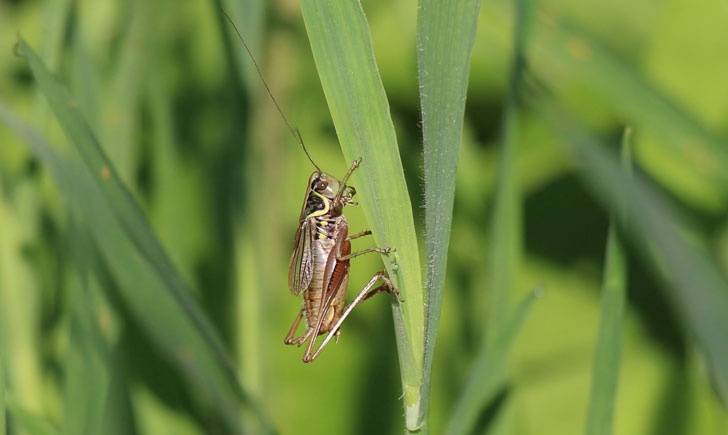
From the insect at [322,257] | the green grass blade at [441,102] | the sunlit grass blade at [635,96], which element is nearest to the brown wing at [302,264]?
the insect at [322,257]

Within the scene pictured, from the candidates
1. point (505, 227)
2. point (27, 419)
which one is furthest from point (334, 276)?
point (27, 419)

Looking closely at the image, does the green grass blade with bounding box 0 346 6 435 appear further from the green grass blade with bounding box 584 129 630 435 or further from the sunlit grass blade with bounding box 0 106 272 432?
the green grass blade with bounding box 584 129 630 435

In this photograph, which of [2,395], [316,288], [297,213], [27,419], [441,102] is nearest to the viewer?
[441,102]

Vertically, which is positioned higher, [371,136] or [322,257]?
[371,136]

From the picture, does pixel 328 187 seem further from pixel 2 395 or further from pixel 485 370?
pixel 2 395

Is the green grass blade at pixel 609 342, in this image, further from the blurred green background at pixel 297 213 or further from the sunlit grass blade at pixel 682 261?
the blurred green background at pixel 297 213

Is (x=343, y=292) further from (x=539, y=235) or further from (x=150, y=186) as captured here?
(x=150, y=186)
